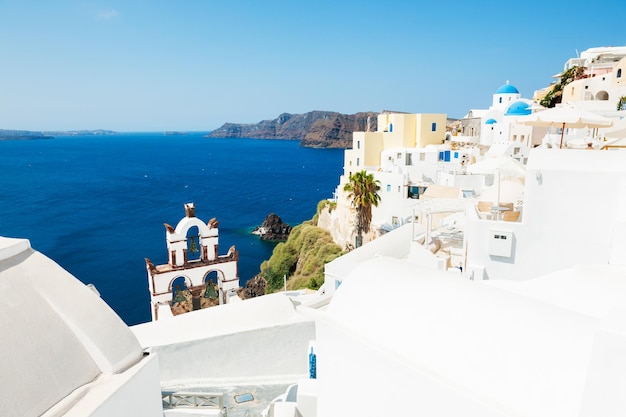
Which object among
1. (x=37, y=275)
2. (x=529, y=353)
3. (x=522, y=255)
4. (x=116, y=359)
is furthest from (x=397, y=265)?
(x=522, y=255)

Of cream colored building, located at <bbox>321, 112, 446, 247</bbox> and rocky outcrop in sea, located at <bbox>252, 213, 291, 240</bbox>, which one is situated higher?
cream colored building, located at <bbox>321, 112, 446, 247</bbox>

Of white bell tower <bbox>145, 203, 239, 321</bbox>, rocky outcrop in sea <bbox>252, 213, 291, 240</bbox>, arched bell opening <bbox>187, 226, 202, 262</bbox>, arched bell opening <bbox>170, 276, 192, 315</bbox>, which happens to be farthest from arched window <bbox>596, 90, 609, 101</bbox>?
arched bell opening <bbox>170, 276, 192, 315</bbox>

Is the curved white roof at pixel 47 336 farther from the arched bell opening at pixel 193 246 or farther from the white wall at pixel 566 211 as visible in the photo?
the white wall at pixel 566 211

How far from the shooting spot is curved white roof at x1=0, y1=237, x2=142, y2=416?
3797 mm

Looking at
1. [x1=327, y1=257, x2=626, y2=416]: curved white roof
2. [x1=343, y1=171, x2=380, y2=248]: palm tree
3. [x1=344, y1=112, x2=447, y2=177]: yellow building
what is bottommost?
[x1=343, y1=171, x2=380, y2=248]: palm tree

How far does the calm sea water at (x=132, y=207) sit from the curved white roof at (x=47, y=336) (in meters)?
36.7

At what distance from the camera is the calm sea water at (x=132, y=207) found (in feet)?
162

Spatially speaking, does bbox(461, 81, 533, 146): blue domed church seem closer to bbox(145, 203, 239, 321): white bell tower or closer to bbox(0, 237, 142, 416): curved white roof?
bbox(145, 203, 239, 321): white bell tower

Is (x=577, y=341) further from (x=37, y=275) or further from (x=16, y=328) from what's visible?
(x=37, y=275)

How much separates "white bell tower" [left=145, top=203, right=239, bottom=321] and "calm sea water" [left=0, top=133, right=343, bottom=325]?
86.9 feet

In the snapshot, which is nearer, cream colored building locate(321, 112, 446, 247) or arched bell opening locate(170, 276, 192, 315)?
arched bell opening locate(170, 276, 192, 315)

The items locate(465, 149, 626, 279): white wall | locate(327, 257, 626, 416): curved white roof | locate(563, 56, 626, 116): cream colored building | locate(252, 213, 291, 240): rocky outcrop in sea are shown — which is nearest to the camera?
locate(327, 257, 626, 416): curved white roof

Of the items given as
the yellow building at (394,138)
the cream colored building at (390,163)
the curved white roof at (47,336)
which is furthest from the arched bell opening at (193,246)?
the yellow building at (394,138)

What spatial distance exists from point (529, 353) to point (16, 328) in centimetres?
555
